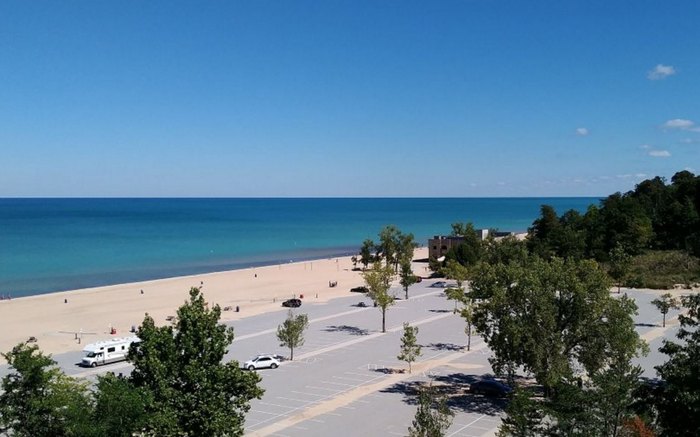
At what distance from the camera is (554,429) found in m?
16.7

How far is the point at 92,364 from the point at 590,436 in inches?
1206

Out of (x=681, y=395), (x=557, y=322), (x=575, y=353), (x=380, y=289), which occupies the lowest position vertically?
(x=575, y=353)

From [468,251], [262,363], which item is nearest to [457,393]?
[262,363]

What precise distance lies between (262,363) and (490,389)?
13269 mm

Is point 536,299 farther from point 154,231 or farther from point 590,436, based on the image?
point 154,231

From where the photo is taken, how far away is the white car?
34.9 meters

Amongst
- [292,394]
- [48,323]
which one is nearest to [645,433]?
[292,394]

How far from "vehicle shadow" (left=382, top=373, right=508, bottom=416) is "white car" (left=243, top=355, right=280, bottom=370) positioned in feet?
25.6

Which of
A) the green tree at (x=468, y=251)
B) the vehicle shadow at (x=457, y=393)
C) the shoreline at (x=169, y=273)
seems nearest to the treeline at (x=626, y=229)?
the green tree at (x=468, y=251)

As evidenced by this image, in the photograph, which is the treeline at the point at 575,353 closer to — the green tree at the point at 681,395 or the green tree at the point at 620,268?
the green tree at the point at 681,395

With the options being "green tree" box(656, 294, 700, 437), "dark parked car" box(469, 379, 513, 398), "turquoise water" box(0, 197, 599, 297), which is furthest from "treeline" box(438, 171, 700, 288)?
"green tree" box(656, 294, 700, 437)

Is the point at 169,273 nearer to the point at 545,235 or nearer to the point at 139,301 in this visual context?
the point at 139,301

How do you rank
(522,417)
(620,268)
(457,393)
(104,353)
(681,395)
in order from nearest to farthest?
(681,395), (522,417), (457,393), (104,353), (620,268)

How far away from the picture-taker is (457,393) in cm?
3069
